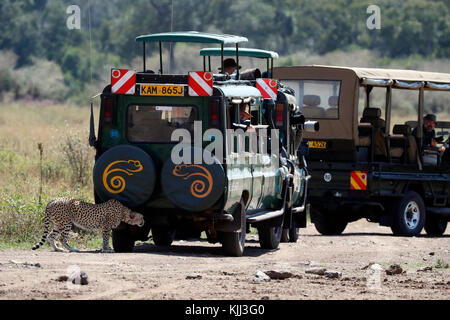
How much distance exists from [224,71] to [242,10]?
1675 inches

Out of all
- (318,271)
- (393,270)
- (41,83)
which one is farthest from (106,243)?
(41,83)

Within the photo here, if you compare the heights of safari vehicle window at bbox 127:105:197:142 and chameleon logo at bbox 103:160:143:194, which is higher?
safari vehicle window at bbox 127:105:197:142

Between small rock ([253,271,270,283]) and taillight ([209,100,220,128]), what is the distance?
8.33 ft

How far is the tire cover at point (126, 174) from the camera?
40.3 feet

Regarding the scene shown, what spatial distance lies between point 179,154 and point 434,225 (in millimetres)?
8879

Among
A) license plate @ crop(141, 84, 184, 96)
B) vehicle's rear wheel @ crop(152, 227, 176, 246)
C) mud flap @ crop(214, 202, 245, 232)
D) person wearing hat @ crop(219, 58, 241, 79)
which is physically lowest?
vehicle's rear wheel @ crop(152, 227, 176, 246)

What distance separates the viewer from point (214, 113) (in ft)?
40.8

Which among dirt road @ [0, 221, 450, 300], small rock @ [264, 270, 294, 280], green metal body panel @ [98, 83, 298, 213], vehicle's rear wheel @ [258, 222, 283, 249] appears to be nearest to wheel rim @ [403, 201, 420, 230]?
dirt road @ [0, 221, 450, 300]

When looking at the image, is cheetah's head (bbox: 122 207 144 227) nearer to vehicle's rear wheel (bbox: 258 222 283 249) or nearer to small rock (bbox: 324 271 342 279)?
vehicle's rear wheel (bbox: 258 222 283 249)

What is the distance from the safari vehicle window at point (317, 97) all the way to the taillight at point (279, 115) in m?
2.93

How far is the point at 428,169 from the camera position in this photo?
59.7 ft

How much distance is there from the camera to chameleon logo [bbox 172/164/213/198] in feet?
39.9

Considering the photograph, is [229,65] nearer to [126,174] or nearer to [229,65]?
[229,65]
